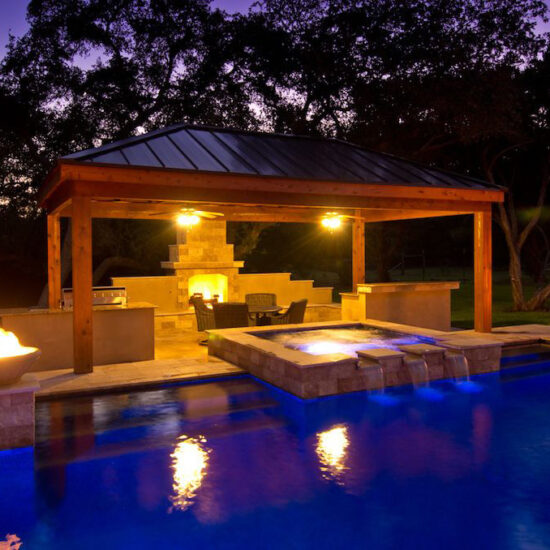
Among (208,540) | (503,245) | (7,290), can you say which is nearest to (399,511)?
(208,540)

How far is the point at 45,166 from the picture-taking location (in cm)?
1936

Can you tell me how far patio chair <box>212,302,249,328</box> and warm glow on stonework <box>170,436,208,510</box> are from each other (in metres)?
5.25

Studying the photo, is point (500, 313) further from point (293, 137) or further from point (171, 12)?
point (171, 12)

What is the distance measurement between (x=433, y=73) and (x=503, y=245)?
49.8 feet

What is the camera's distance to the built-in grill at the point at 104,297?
1016 centimetres

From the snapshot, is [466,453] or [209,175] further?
[209,175]

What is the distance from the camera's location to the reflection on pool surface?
32.1 feet

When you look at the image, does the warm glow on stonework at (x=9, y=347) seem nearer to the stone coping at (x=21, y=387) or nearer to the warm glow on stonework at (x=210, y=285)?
the stone coping at (x=21, y=387)

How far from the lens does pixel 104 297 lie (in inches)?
411

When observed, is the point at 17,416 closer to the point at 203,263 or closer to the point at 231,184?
the point at 231,184

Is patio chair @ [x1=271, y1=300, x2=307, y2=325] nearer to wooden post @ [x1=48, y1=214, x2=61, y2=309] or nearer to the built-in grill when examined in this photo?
the built-in grill

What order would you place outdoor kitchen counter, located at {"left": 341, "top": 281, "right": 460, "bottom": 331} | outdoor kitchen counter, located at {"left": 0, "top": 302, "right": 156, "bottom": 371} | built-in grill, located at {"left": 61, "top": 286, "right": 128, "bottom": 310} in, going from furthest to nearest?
outdoor kitchen counter, located at {"left": 341, "top": 281, "right": 460, "bottom": 331}
built-in grill, located at {"left": 61, "top": 286, "right": 128, "bottom": 310}
outdoor kitchen counter, located at {"left": 0, "top": 302, "right": 156, "bottom": 371}

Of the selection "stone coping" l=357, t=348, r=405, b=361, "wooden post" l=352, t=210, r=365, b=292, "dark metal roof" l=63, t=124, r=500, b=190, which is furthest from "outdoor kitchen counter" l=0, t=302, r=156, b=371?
"wooden post" l=352, t=210, r=365, b=292

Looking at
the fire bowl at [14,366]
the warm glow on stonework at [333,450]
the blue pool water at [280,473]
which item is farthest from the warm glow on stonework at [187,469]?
the fire bowl at [14,366]
